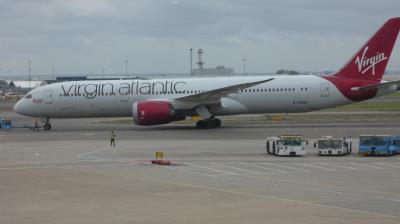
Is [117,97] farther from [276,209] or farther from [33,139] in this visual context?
[276,209]

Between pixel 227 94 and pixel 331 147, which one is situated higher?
pixel 227 94

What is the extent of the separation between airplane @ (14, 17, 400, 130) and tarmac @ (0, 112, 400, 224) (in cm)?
622

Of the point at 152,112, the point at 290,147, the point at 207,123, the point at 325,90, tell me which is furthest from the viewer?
the point at 207,123

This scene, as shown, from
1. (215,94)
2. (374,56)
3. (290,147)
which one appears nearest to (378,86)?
(374,56)

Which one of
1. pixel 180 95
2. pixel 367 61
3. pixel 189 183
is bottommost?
pixel 189 183

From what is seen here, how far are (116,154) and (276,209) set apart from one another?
19.2 meters

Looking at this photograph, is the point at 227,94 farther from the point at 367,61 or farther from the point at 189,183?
the point at 189,183

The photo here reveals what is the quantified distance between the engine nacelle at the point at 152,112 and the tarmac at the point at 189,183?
3.95 meters

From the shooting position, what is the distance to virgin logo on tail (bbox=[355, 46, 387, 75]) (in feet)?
178

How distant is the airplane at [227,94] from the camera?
53.6 metres

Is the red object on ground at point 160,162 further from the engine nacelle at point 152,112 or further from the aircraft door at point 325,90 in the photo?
the aircraft door at point 325,90

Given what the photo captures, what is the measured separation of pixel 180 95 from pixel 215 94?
3537 mm

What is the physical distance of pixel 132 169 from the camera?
32406 millimetres

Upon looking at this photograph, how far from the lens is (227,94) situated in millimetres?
54312
